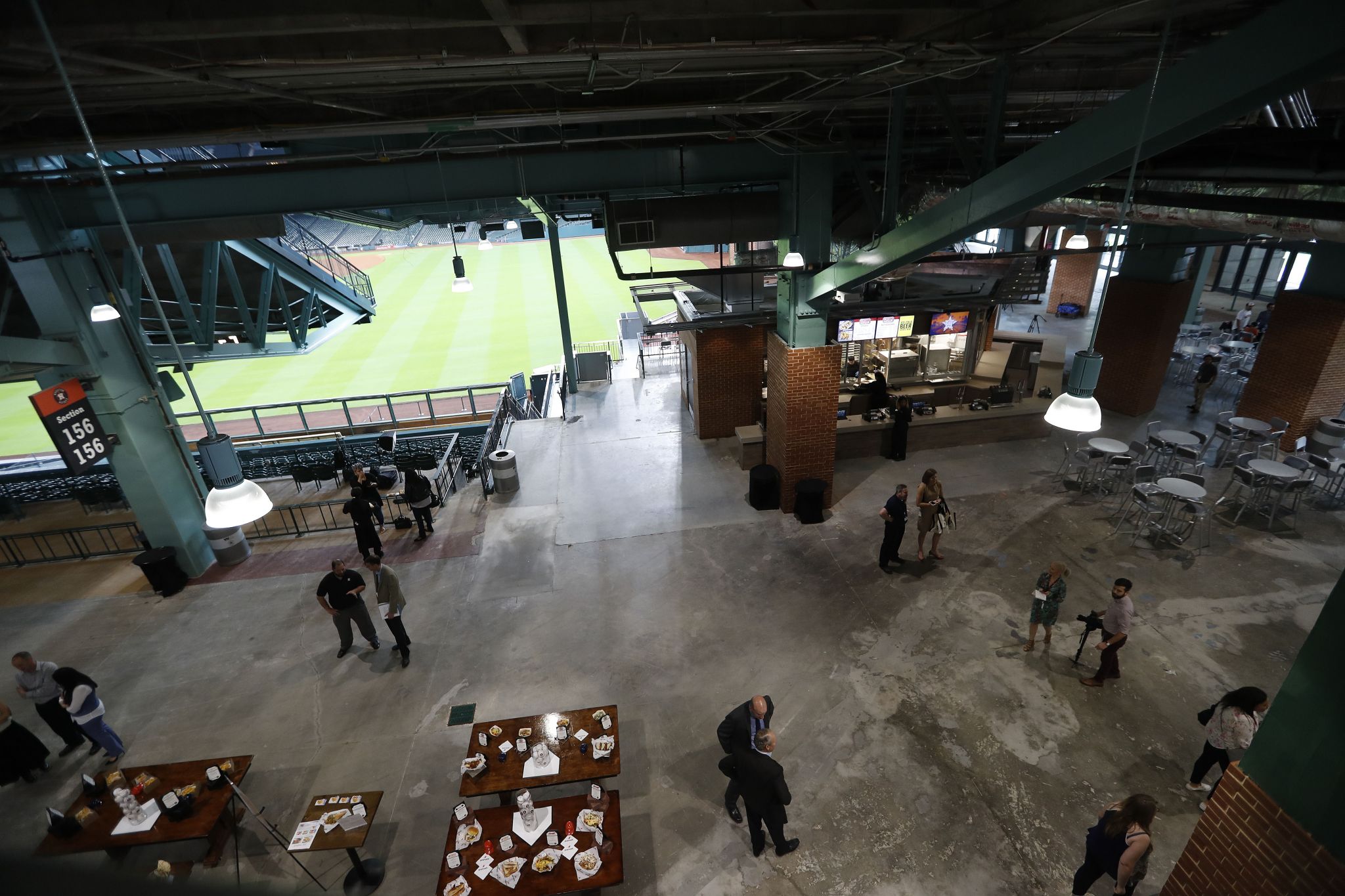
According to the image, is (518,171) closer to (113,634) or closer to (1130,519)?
(113,634)

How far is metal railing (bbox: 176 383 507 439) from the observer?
17344mm

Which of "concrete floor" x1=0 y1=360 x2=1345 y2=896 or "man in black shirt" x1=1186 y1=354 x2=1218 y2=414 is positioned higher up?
"man in black shirt" x1=1186 y1=354 x2=1218 y2=414

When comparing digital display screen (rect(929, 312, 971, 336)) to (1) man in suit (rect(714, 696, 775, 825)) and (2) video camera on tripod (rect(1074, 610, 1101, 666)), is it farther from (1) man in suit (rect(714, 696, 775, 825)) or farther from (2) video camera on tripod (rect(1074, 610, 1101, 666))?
(1) man in suit (rect(714, 696, 775, 825))

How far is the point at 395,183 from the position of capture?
887 centimetres

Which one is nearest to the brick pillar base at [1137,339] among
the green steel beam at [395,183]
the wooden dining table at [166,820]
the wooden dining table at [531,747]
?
the green steel beam at [395,183]

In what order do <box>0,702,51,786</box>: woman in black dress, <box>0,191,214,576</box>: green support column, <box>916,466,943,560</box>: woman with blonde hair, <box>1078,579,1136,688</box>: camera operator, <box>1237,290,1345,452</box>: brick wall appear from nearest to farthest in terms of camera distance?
<box>0,702,51,786</box>: woman in black dress < <box>1078,579,1136,688</box>: camera operator < <box>0,191,214,576</box>: green support column < <box>916,466,943,560</box>: woman with blonde hair < <box>1237,290,1345,452</box>: brick wall

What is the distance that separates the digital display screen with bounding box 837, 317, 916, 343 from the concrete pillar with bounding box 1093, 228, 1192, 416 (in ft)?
13.7

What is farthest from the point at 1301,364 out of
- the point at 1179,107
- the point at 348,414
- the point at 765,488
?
the point at 348,414

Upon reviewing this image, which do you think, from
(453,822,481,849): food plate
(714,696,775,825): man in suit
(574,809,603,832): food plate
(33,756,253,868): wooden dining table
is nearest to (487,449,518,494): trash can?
(33,756,253,868): wooden dining table

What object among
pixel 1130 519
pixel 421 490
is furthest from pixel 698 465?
pixel 1130 519

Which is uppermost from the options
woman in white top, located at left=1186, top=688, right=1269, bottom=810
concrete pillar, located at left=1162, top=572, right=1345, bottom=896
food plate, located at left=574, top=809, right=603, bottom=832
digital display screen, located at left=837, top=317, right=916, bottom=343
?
digital display screen, located at left=837, top=317, right=916, bottom=343

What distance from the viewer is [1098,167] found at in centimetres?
443

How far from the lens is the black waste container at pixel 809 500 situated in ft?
34.7

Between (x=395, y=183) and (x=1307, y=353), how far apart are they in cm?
1605
